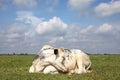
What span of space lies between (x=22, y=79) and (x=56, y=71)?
15.3 feet

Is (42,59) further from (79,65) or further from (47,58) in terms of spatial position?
(79,65)

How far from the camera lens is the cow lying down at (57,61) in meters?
21.7

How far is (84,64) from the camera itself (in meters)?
23.9

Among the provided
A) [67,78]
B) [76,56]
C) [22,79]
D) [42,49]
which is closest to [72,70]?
[76,56]

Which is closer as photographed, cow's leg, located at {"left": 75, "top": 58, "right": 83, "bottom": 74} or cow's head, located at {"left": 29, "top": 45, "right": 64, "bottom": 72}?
cow's head, located at {"left": 29, "top": 45, "right": 64, "bottom": 72}

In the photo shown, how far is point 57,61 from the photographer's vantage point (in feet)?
71.1

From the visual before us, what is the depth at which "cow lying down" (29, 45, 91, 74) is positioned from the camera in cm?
2167

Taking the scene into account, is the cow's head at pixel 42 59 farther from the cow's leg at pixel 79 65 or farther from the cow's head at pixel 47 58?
the cow's leg at pixel 79 65

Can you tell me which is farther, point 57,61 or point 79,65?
point 79,65

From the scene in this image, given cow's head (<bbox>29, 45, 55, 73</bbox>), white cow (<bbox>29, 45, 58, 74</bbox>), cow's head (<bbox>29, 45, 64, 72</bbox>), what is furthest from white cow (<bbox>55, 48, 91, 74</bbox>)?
white cow (<bbox>29, 45, 58, 74</bbox>)

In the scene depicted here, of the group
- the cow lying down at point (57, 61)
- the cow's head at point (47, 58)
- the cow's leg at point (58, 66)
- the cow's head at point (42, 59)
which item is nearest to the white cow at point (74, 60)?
the cow lying down at point (57, 61)

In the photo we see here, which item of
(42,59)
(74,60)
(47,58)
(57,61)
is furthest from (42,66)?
(74,60)

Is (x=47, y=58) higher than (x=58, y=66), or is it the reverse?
(x=47, y=58)

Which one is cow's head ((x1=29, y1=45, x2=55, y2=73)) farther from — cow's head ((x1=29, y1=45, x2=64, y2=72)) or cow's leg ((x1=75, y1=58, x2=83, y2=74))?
cow's leg ((x1=75, y1=58, x2=83, y2=74))
